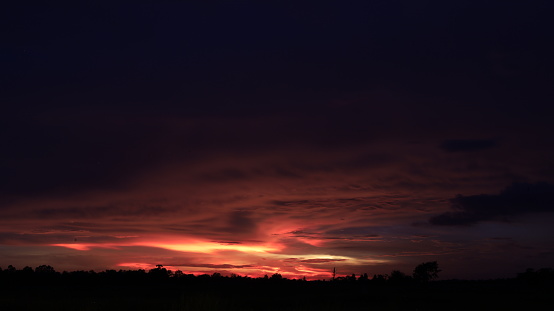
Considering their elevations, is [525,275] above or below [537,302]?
above

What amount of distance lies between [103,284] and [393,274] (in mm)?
68562

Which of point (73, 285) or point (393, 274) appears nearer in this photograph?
point (73, 285)

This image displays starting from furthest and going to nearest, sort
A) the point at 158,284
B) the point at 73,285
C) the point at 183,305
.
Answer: the point at 158,284, the point at 73,285, the point at 183,305

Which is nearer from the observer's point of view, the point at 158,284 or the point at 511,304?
the point at 511,304

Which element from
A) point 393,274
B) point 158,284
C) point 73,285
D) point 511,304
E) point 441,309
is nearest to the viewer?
point 441,309

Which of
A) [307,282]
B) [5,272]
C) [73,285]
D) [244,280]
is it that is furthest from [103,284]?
[307,282]

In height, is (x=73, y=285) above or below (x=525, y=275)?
below

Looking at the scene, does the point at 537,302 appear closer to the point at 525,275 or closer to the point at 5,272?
the point at 525,275

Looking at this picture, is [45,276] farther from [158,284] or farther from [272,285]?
[272,285]

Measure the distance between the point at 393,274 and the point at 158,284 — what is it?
188 ft

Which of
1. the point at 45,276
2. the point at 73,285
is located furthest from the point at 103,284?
the point at 45,276

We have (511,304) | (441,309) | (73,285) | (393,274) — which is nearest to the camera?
(441,309)

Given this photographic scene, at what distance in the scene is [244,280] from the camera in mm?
128500

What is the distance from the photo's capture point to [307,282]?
124 m
